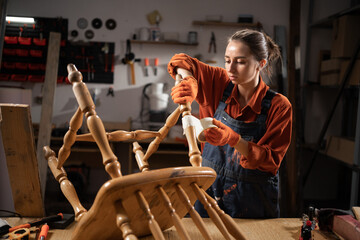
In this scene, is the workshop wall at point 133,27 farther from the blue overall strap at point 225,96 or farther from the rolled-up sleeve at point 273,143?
the rolled-up sleeve at point 273,143

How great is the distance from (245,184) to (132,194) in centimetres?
97

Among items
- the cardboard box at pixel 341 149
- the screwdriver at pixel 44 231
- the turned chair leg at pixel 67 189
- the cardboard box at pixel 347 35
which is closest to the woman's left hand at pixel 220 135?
→ the turned chair leg at pixel 67 189

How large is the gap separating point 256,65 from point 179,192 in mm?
917

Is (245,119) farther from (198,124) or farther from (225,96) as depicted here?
(198,124)

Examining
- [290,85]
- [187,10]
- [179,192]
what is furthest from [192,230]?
[187,10]

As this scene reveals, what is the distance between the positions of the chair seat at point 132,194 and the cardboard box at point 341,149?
350cm

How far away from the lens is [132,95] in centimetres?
511

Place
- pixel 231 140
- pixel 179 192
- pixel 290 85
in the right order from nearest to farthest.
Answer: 1. pixel 179 192
2. pixel 231 140
3. pixel 290 85

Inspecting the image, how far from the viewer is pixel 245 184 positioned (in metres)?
1.81

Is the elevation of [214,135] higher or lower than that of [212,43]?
lower

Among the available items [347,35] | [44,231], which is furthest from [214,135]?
[347,35]

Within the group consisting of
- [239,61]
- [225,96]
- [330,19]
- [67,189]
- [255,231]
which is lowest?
[255,231]

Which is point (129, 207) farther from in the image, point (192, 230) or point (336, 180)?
point (336, 180)

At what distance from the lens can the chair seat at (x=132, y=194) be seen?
0.94 meters
